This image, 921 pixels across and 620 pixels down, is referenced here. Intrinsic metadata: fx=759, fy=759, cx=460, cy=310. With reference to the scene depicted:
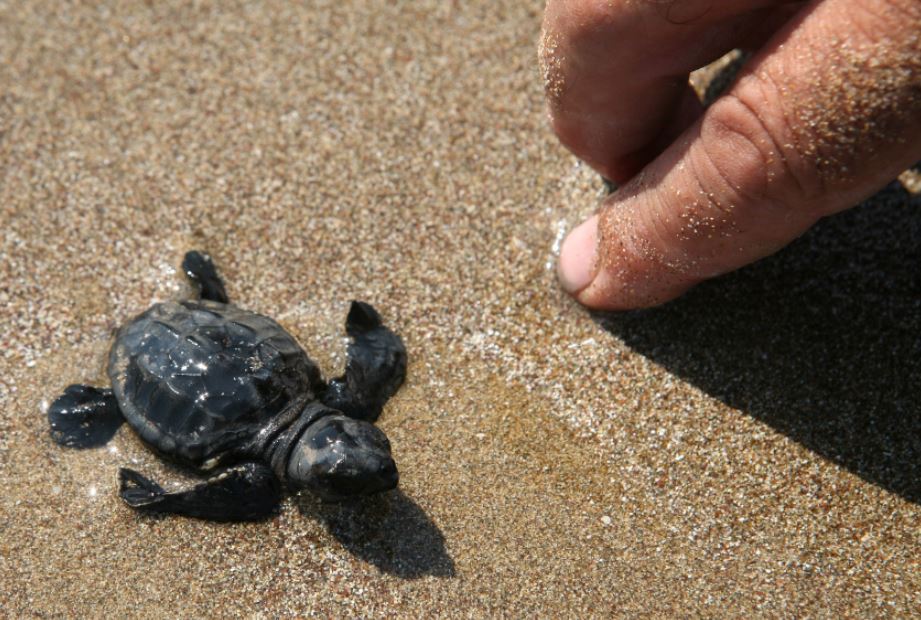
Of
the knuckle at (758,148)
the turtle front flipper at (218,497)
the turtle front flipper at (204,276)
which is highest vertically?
the knuckle at (758,148)

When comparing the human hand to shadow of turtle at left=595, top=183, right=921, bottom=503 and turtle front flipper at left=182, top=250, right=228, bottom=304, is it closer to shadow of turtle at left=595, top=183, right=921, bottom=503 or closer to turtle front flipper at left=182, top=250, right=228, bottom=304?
shadow of turtle at left=595, top=183, right=921, bottom=503

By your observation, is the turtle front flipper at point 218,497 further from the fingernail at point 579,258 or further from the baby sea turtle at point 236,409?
the fingernail at point 579,258

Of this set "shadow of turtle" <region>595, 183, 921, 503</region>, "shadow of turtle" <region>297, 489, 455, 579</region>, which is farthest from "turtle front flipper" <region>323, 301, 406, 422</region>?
"shadow of turtle" <region>595, 183, 921, 503</region>

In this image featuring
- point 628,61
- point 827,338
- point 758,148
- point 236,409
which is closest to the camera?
point 758,148

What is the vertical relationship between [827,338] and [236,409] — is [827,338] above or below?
below

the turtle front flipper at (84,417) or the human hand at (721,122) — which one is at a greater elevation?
the human hand at (721,122)

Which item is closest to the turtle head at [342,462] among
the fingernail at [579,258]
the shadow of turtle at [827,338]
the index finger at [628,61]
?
the fingernail at [579,258]

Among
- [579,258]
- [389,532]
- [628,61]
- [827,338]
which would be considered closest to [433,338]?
[579,258]

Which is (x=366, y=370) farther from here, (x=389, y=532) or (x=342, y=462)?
(x=389, y=532)
